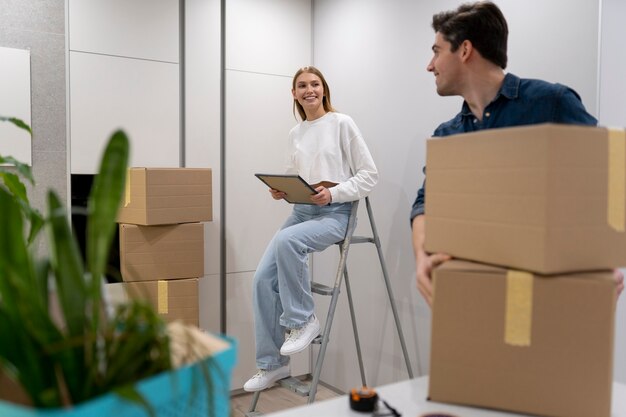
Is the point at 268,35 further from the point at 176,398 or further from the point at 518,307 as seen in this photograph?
the point at 176,398

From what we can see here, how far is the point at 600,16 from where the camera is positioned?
84.7 inches

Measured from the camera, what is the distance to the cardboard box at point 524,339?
1.07 metres

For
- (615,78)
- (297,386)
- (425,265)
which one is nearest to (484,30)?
(615,78)

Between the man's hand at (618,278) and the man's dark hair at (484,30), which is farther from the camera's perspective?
the man's dark hair at (484,30)

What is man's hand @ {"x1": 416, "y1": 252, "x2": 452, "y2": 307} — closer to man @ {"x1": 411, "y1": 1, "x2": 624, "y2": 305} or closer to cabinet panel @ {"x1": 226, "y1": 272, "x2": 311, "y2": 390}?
man @ {"x1": 411, "y1": 1, "x2": 624, "y2": 305}

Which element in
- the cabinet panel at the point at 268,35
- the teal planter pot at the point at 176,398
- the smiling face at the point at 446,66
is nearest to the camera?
the teal planter pot at the point at 176,398

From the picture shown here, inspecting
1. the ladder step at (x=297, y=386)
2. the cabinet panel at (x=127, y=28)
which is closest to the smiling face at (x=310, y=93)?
the cabinet panel at (x=127, y=28)

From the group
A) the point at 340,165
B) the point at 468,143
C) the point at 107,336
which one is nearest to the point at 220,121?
the point at 340,165

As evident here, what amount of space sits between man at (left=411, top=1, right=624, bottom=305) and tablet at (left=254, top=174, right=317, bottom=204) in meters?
0.68

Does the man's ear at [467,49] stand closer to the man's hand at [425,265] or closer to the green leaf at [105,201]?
the man's hand at [425,265]

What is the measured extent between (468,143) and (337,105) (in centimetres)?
245

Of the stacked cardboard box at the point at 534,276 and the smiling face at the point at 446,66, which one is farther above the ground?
the smiling face at the point at 446,66

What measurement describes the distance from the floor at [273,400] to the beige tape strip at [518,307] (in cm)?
232

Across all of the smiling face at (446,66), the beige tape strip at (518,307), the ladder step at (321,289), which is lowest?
the ladder step at (321,289)
